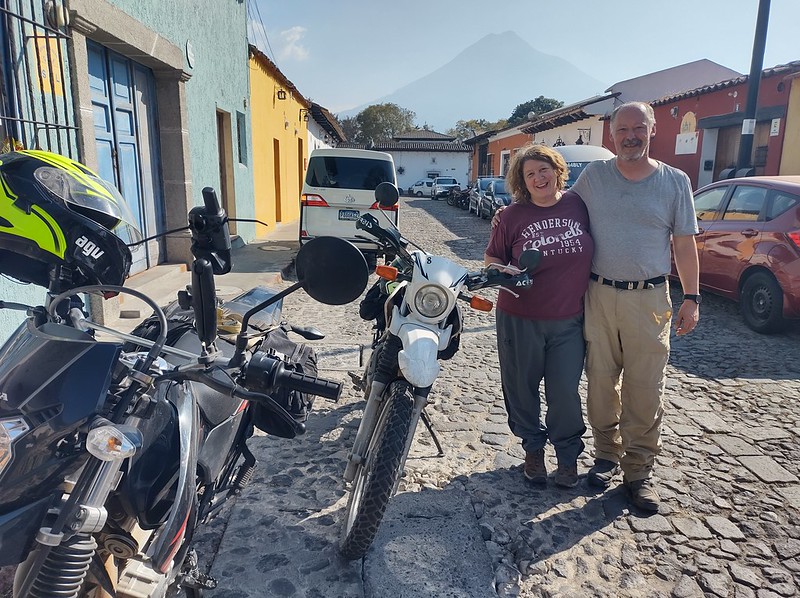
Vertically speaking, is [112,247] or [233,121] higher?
[233,121]

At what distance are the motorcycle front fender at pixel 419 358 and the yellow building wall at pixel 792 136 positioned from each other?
1315 cm

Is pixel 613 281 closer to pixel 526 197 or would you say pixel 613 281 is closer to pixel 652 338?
pixel 652 338

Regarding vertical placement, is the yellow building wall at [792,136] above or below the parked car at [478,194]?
above

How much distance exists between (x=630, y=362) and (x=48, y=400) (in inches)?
106

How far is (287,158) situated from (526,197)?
627 inches

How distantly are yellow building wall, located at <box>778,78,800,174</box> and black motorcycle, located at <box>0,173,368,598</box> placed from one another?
45.8ft

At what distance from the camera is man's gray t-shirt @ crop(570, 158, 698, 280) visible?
297 cm

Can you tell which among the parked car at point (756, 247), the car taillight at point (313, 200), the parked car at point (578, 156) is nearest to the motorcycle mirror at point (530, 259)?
the parked car at point (756, 247)

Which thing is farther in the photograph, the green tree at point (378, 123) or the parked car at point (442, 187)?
the green tree at point (378, 123)

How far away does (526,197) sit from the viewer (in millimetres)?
3252

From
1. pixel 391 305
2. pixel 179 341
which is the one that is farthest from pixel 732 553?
pixel 179 341

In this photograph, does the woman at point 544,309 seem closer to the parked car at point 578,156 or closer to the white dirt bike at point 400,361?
the white dirt bike at point 400,361

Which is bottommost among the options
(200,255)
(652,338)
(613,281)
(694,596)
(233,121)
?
(694,596)

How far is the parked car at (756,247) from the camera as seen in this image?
19.3 feet
